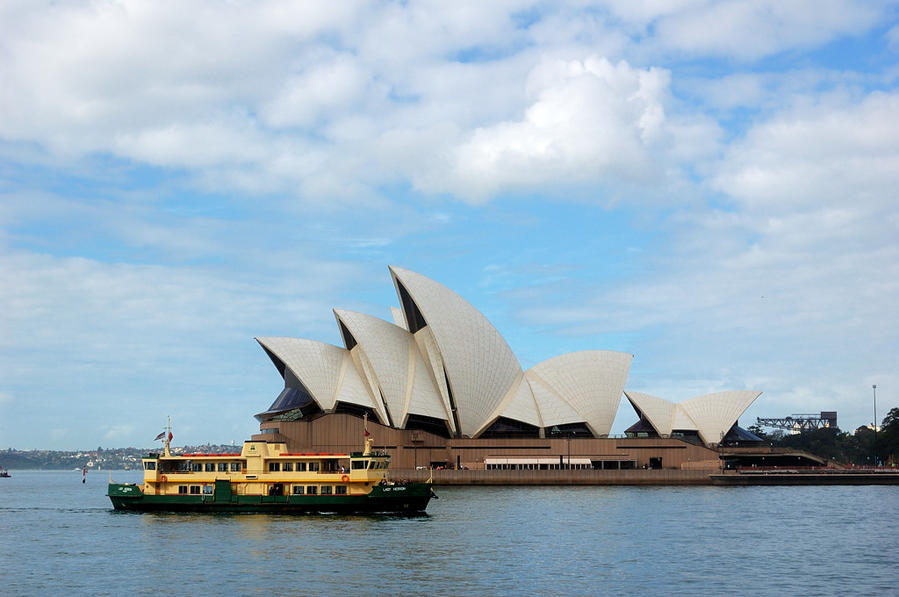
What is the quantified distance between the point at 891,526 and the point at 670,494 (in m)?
27.4

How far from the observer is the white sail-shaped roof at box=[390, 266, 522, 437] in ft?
318

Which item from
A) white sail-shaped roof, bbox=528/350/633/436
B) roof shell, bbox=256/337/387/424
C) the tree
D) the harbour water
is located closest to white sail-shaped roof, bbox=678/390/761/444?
white sail-shaped roof, bbox=528/350/633/436

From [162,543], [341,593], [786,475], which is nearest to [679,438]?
[786,475]

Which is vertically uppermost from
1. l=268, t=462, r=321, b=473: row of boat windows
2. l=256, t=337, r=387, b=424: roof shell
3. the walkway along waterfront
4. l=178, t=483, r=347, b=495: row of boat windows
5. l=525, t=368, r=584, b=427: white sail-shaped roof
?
l=256, t=337, r=387, b=424: roof shell

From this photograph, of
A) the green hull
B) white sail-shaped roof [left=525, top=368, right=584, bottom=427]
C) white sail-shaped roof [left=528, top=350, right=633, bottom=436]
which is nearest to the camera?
the green hull

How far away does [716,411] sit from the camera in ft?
368

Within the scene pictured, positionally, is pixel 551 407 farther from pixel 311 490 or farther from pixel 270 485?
pixel 270 485

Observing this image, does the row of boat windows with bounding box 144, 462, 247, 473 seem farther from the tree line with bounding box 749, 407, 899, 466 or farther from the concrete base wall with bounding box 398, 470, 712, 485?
the tree line with bounding box 749, 407, 899, 466

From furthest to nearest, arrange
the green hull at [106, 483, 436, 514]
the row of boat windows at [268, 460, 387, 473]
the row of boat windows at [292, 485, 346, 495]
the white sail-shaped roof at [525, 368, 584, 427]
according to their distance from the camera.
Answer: the white sail-shaped roof at [525, 368, 584, 427], the row of boat windows at [268, 460, 387, 473], the row of boat windows at [292, 485, 346, 495], the green hull at [106, 483, 436, 514]

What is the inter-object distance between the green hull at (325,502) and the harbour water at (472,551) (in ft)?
3.08

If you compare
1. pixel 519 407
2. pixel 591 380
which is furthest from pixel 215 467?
pixel 591 380

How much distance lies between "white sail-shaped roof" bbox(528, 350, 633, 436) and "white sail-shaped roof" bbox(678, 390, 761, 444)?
1205 centimetres

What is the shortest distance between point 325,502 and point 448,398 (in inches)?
1702

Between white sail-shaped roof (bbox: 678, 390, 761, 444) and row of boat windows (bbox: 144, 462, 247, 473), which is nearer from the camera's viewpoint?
row of boat windows (bbox: 144, 462, 247, 473)
